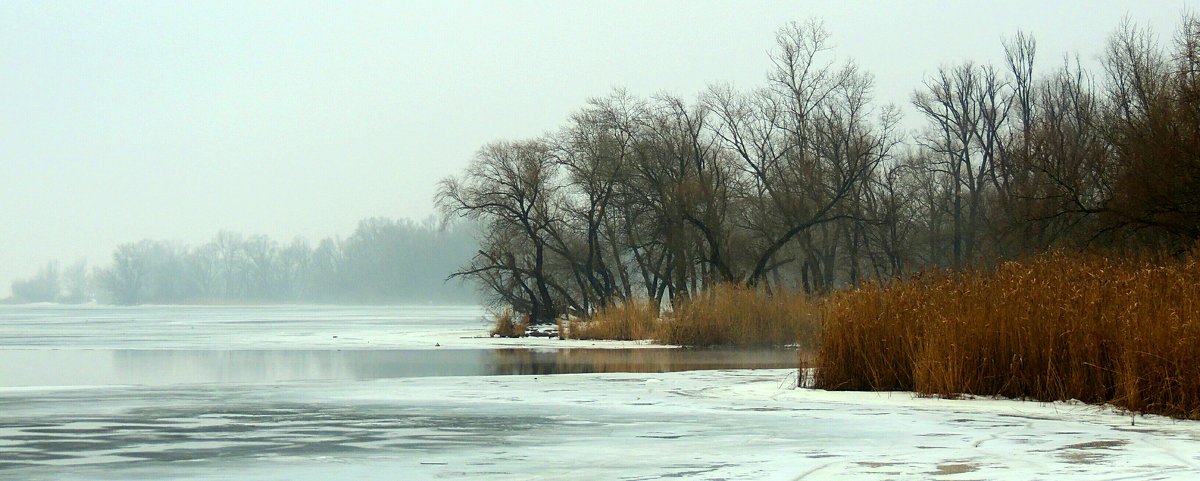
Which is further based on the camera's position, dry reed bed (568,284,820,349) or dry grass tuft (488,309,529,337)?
dry grass tuft (488,309,529,337)

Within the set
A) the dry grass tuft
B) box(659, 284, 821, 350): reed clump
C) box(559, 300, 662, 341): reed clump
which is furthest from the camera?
the dry grass tuft

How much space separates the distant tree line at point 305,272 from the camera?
528ft

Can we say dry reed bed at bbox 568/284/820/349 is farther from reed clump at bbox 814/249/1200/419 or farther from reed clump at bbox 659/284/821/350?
reed clump at bbox 814/249/1200/419

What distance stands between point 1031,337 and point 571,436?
18.1 ft

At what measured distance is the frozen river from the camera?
8609mm

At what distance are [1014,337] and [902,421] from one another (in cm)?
283

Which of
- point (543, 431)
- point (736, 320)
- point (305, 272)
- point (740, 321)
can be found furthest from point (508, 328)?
point (305, 272)

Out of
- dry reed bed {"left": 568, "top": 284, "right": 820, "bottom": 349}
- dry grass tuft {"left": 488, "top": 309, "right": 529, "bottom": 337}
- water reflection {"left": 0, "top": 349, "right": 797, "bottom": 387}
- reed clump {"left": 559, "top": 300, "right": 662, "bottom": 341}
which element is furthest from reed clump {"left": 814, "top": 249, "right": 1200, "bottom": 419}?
dry grass tuft {"left": 488, "top": 309, "right": 529, "bottom": 337}

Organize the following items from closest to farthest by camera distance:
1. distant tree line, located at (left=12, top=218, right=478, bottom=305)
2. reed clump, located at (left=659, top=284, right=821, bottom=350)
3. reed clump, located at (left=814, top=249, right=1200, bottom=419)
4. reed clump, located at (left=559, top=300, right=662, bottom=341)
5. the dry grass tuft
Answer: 1. reed clump, located at (left=814, top=249, right=1200, bottom=419)
2. reed clump, located at (left=659, top=284, right=821, bottom=350)
3. reed clump, located at (left=559, top=300, right=662, bottom=341)
4. the dry grass tuft
5. distant tree line, located at (left=12, top=218, right=478, bottom=305)

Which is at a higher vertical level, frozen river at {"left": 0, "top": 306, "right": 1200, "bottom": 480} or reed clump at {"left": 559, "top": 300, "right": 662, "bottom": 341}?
reed clump at {"left": 559, "top": 300, "right": 662, "bottom": 341}

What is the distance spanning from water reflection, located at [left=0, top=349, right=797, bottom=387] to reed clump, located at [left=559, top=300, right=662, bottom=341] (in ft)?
16.5

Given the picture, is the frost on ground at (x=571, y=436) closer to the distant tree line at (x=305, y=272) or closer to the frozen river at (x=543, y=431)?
the frozen river at (x=543, y=431)

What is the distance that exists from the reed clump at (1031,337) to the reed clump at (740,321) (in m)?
14.3

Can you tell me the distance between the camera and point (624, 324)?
35500 millimetres
